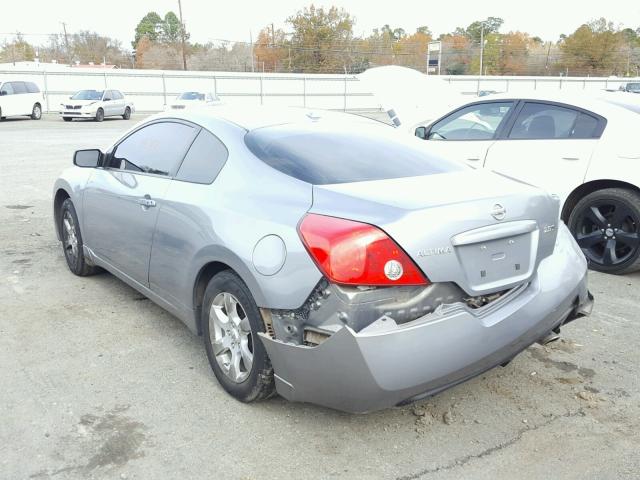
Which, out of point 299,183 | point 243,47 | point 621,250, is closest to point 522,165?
point 621,250

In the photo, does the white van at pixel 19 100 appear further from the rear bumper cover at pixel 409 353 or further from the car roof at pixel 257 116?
the rear bumper cover at pixel 409 353

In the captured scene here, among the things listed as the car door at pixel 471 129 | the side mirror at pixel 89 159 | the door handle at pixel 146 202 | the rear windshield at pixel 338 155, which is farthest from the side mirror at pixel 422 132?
the door handle at pixel 146 202

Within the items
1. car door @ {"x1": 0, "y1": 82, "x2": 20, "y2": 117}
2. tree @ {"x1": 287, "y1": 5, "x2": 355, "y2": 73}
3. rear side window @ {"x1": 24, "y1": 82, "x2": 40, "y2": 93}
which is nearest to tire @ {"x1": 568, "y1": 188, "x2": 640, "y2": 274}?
car door @ {"x1": 0, "y1": 82, "x2": 20, "y2": 117}

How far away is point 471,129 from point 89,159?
398cm

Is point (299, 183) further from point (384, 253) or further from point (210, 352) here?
point (210, 352)

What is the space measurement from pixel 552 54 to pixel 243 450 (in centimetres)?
8809

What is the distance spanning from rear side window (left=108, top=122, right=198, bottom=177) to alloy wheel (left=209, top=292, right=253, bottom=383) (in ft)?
3.39

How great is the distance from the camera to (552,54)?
8106 centimetres

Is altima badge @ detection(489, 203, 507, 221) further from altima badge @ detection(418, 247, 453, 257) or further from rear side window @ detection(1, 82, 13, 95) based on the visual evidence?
rear side window @ detection(1, 82, 13, 95)

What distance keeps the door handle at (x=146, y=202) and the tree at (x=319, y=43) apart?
76399mm

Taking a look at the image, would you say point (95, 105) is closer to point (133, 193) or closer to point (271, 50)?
point (133, 193)

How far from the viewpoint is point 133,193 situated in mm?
4129

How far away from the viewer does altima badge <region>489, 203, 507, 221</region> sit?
2895mm

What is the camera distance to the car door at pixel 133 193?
12.8 feet
